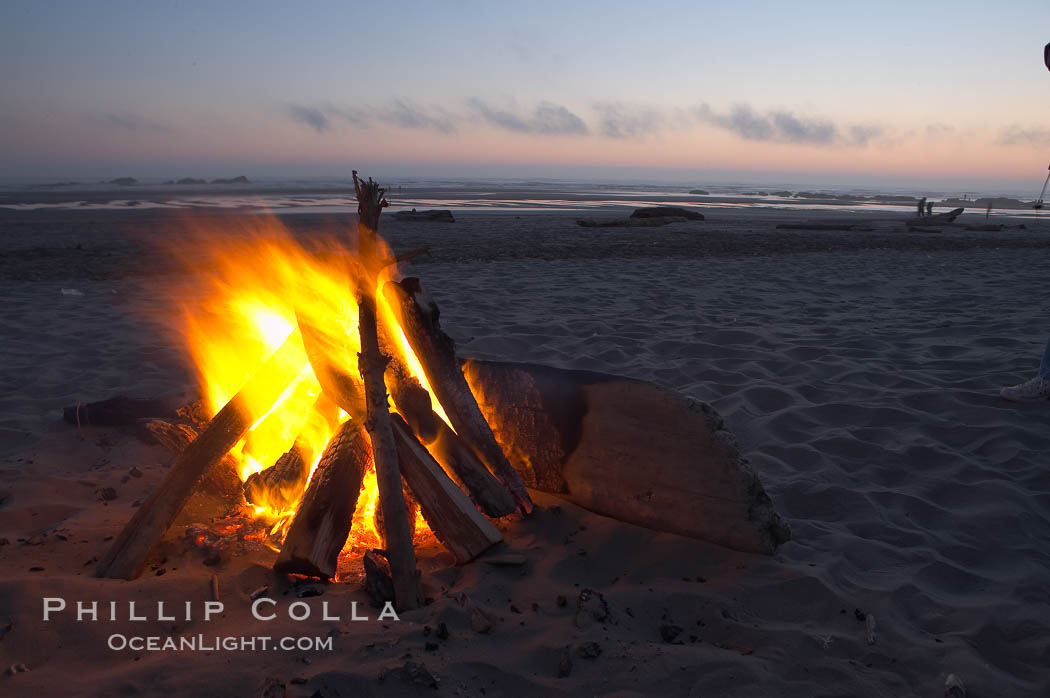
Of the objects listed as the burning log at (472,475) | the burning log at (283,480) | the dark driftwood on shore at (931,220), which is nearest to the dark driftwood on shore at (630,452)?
the burning log at (472,475)

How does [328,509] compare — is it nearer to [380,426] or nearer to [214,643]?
[380,426]

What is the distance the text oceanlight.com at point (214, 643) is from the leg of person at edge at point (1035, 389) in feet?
15.4

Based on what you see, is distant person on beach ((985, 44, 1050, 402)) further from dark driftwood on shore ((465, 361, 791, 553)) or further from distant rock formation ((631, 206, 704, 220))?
distant rock formation ((631, 206, 704, 220))

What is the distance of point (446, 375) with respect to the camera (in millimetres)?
2896

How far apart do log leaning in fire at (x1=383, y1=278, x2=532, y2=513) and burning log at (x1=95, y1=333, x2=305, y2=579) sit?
64cm

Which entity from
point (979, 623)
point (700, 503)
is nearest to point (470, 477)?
point (700, 503)

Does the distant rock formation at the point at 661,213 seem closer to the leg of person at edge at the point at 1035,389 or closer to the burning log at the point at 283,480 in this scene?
the leg of person at edge at the point at 1035,389

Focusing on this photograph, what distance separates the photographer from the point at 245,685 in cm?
181

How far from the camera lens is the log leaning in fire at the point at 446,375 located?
9.07ft

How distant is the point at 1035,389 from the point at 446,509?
4222 mm

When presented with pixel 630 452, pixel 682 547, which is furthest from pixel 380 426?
pixel 682 547

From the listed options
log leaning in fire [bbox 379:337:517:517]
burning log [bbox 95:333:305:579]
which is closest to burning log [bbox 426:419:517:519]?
log leaning in fire [bbox 379:337:517:517]

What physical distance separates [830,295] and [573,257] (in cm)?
515

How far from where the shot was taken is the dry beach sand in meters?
1.95
